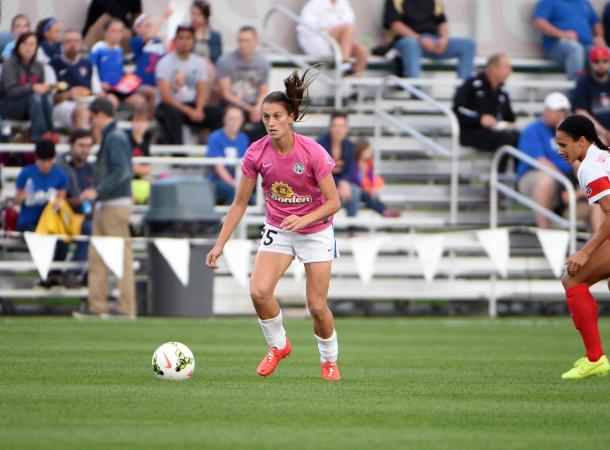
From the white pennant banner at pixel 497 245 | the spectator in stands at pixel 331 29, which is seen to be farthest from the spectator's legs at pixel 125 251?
the spectator in stands at pixel 331 29

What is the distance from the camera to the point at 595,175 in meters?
10.7

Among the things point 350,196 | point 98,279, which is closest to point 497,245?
point 350,196

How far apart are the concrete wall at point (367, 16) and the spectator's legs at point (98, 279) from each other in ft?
17.4

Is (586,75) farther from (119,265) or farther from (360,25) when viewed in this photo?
(119,265)

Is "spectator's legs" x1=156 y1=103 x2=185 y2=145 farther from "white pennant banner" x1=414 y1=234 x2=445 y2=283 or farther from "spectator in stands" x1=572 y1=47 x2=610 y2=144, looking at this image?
"spectator in stands" x1=572 y1=47 x2=610 y2=144

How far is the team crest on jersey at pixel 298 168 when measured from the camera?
1044 cm

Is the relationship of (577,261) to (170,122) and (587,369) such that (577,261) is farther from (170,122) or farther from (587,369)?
(170,122)

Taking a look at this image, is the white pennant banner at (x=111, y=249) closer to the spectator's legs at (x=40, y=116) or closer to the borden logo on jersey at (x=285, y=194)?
the spectator's legs at (x=40, y=116)

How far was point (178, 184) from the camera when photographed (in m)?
20.0

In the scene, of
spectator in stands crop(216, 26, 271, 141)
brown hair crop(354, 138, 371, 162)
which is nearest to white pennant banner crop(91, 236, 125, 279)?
spectator in stands crop(216, 26, 271, 141)

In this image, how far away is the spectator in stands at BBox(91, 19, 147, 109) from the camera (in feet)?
72.9

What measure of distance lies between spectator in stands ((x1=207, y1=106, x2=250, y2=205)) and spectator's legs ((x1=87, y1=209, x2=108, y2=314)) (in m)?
2.14

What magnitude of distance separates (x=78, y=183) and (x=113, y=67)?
2994mm

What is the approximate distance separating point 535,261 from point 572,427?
14.2 m
